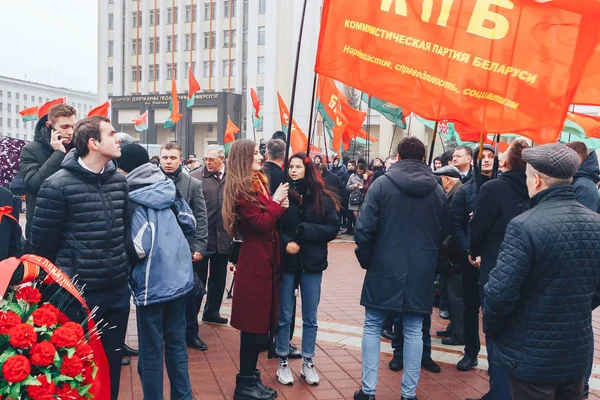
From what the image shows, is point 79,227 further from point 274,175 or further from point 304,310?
point 304,310

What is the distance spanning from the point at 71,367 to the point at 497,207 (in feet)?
11.1

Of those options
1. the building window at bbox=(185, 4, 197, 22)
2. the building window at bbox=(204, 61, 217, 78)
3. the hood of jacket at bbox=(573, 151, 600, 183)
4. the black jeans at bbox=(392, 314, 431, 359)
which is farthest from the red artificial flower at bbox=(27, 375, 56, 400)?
the building window at bbox=(185, 4, 197, 22)

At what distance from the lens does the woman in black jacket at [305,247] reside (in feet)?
16.4

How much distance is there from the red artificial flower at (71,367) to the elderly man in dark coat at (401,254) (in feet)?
8.09

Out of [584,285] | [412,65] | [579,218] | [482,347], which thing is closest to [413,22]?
[412,65]

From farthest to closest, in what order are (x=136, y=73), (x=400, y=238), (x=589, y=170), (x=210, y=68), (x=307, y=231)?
(x=136, y=73)
(x=210, y=68)
(x=589, y=170)
(x=307, y=231)
(x=400, y=238)

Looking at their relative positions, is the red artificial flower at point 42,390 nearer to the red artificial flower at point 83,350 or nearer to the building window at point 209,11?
the red artificial flower at point 83,350

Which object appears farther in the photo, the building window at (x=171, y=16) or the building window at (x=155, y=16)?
the building window at (x=155, y=16)

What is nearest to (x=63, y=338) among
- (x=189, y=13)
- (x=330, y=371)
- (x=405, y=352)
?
(x=405, y=352)

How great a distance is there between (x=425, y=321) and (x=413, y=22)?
110 inches

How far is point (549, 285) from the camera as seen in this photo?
309 cm

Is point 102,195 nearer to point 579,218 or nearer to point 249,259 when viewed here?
point 249,259

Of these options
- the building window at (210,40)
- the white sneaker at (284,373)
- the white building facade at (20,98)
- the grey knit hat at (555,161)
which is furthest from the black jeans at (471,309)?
the white building facade at (20,98)

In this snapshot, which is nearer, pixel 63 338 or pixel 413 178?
pixel 63 338
